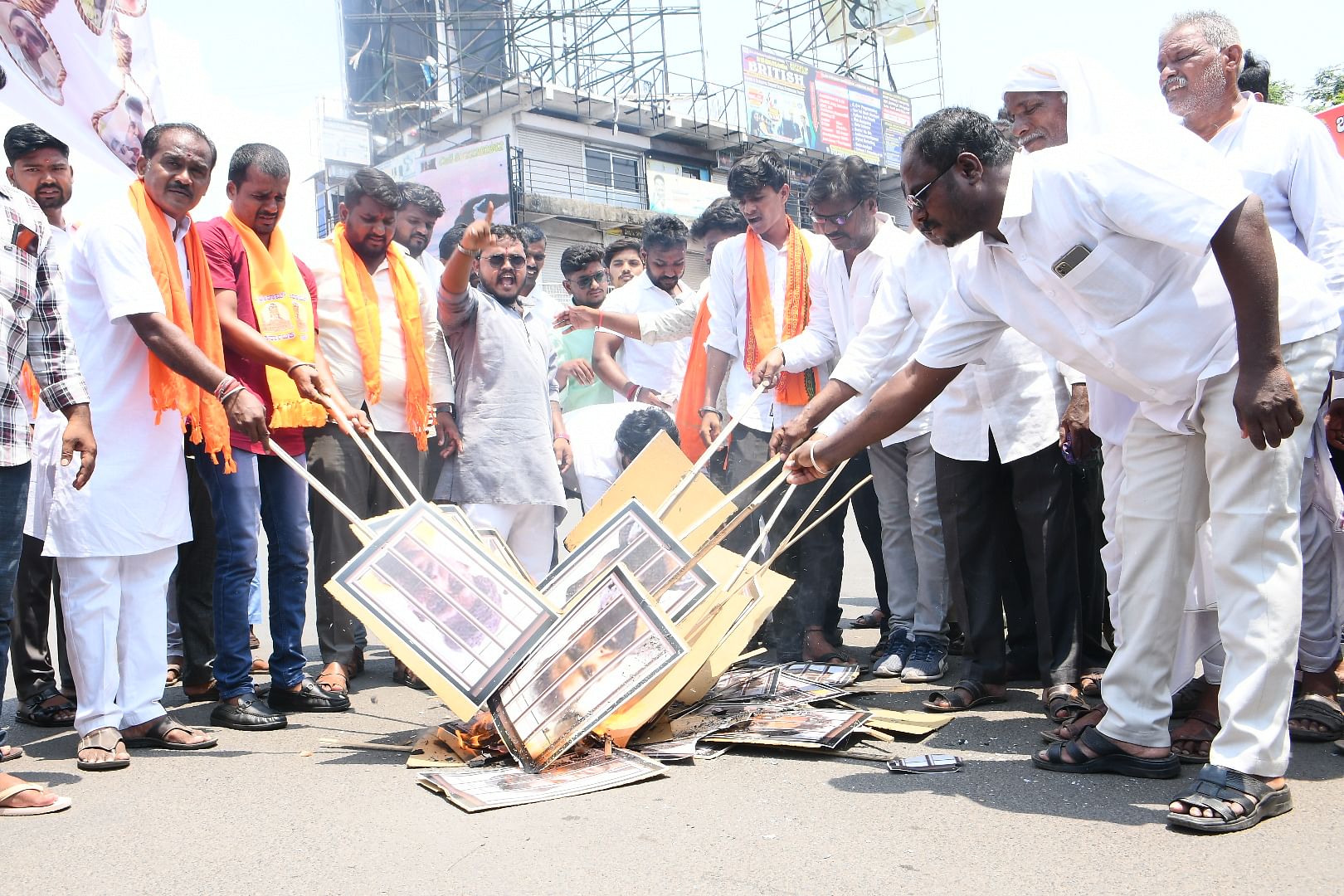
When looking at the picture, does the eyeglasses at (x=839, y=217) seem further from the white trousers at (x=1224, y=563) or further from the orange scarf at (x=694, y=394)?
the white trousers at (x=1224, y=563)

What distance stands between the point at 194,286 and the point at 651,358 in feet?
10.1

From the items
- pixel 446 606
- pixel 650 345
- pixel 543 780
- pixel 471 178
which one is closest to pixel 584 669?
pixel 543 780

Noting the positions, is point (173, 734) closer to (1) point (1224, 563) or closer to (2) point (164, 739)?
(2) point (164, 739)

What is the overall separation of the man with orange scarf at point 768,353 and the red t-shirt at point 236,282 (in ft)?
5.96

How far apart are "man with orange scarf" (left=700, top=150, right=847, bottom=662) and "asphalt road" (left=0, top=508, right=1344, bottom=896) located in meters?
1.42

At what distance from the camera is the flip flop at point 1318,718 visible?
A: 3145mm

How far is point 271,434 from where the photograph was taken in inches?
165

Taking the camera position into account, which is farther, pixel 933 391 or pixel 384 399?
pixel 384 399

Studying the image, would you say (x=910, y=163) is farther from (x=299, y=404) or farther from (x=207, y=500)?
(x=207, y=500)

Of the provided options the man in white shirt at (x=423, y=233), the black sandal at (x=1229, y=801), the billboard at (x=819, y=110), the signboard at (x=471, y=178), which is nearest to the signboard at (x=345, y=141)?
the signboard at (x=471, y=178)

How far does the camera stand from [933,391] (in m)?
3.21

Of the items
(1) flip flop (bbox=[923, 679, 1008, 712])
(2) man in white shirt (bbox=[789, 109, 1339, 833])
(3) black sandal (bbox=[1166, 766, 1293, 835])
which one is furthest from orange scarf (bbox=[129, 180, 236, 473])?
(3) black sandal (bbox=[1166, 766, 1293, 835])

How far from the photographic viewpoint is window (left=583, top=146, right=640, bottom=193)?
30.5 meters

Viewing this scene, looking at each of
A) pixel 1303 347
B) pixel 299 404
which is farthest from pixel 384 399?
pixel 1303 347
